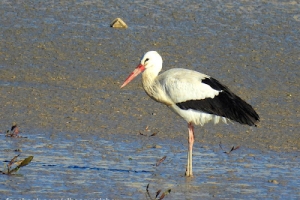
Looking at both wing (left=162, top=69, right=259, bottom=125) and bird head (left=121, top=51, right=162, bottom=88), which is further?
bird head (left=121, top=51, right=162, bottom=88)

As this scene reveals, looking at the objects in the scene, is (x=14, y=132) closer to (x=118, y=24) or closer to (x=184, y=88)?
(x=184, y=88)

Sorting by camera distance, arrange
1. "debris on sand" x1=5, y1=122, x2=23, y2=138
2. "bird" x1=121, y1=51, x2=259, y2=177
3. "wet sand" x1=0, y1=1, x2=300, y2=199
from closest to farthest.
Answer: "wet sand" x1=0, y1=1, x2=300, y2=199, "bird" x1=121, y1=51, x2=259, y2=177, "debris on sand" x1=5, y1=122, x2=23, y2=138

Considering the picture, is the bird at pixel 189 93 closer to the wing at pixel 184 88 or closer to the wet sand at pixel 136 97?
the wing at pixel 184 88

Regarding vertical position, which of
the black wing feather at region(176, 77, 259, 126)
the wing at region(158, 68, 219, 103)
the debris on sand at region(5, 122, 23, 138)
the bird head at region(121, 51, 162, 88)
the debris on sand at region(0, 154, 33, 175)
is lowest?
the debris on sand at region(5, 122, 23, 138)

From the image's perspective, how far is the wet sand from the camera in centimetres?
748

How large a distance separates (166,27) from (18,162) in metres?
7.49

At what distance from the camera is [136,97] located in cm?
1083

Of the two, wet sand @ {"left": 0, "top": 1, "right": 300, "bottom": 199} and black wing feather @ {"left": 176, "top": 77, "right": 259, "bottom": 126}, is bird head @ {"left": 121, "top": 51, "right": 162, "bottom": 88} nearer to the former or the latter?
black wing feather @ {"left": 176, "top": 77, "right": 259, "bottom": 126}

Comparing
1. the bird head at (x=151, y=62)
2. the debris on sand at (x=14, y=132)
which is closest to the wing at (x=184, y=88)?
the bird head at (x=151, y=62)

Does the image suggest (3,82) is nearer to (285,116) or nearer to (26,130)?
(26,130)

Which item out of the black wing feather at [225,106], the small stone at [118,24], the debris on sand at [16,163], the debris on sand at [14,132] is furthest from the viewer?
the small stone at [118,24]

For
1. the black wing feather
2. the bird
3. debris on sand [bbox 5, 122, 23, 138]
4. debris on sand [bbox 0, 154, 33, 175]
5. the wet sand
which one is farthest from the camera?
Answer: debris on sand [bbox 5, 122, 23, 138]

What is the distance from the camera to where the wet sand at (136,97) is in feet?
24.5

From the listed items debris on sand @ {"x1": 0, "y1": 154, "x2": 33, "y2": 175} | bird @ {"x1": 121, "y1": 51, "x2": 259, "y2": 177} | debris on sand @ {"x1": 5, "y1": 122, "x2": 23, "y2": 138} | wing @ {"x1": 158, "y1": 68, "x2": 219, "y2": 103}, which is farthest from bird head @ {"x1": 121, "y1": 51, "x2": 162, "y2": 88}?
debris on sand @ {"x1": 0, "y1": 154, "x2": 33, "y2": 175}
